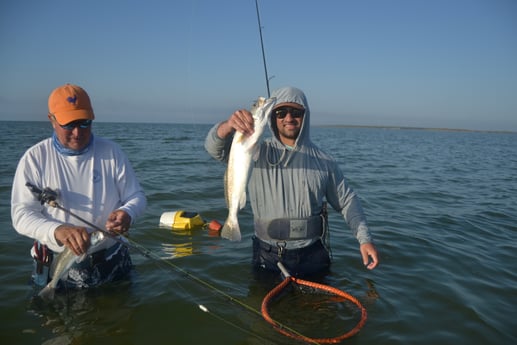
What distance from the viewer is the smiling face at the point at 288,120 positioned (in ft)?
15.2

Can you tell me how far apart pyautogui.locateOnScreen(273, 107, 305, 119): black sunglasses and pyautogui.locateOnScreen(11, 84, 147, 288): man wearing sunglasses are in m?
2.05

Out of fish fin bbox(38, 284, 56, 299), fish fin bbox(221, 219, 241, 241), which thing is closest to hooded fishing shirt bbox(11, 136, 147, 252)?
fish fin bbox(38, 284, 56, 299)

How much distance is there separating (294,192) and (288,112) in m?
1.06

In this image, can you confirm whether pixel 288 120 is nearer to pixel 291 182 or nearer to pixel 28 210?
Result: pixel 291 182

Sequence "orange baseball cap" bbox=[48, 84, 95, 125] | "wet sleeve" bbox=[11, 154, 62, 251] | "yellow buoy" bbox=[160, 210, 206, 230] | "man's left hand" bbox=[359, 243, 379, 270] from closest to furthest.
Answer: "wet sleeve" bbox=[11, 154, 62, 251] → "orange baseball cap" bbox=[48, 84, 95, 125] → "man's left hand" bbox=[359, 243, 379, 270] → "yellow buoy" bbox=[160, 210, 206, 230]

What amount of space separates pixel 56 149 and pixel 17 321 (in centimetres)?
248

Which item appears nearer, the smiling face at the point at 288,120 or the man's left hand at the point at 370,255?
the man's left hand at the point at 370,255

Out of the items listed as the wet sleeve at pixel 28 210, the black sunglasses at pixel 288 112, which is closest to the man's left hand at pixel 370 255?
the black sunglasses at pixel 288 112

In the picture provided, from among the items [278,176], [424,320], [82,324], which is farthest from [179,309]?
[424,320]

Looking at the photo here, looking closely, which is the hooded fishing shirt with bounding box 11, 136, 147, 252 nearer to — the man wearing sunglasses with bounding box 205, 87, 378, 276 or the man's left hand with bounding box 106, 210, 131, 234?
the man's left hand with bounding box 106, 210, 131, 234

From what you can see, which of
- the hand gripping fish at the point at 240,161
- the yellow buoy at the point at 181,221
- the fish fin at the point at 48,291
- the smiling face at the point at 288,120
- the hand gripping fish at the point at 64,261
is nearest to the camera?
the hand gripping fish at the point at 240,161

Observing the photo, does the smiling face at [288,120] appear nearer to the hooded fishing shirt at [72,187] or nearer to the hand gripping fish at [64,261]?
the hooded fishing shirt at [72,187]

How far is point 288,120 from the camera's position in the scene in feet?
15.4

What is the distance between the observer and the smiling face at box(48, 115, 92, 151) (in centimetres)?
382
